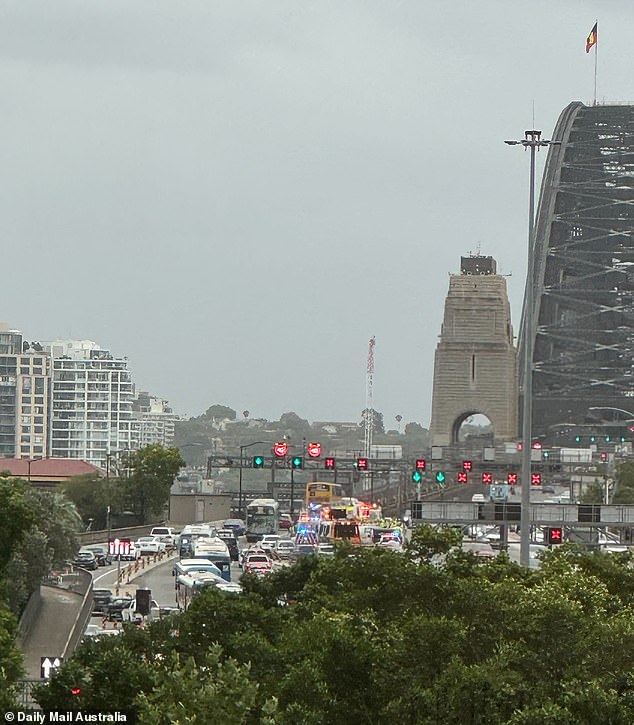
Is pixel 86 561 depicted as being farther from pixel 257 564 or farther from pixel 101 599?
pixel 101 599

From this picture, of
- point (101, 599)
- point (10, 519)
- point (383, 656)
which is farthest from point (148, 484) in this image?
point (383, 656)

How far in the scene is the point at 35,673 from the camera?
51625mm

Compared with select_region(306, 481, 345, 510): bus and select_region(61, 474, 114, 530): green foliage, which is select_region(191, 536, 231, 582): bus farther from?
select_region(306, 481, 345, 510): bus

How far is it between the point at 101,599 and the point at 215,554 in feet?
42.7

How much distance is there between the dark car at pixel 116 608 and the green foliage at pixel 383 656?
71.6ft

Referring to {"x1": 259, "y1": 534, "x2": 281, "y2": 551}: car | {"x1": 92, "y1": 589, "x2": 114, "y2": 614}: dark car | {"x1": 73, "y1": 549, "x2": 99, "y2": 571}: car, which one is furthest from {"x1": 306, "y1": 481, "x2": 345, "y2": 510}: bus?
{"x1": 92, "y1": 589, "x2": 114, "y2": 614}: dark car

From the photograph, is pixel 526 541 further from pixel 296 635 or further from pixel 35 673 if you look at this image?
pixel 296 635

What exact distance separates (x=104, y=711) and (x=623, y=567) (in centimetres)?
2147

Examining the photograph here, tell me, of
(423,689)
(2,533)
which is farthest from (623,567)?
(423,689)

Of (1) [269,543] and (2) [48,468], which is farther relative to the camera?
(2) [48,468]

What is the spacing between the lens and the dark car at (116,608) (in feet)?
213

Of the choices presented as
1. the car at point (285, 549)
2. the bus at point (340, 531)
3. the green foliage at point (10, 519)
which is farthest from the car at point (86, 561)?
the green foliage at point (10, 519)

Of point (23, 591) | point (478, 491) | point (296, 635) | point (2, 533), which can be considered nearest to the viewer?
point (296, 635)

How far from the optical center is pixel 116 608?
66.4 metres
